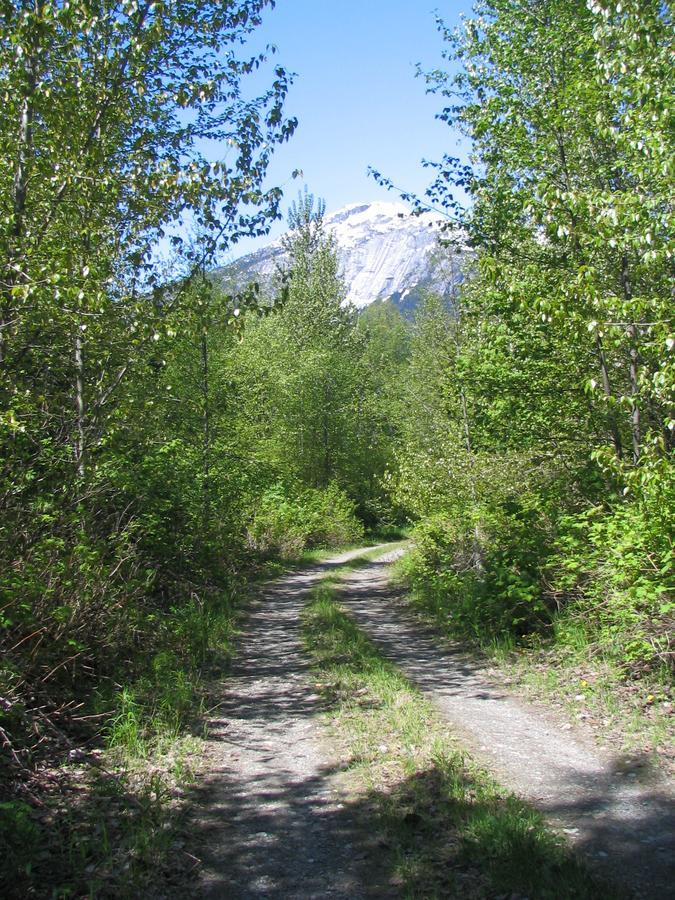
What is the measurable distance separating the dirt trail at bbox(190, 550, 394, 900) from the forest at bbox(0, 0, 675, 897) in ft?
1.48

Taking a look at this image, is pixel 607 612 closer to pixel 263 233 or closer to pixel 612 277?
pixel 612 277

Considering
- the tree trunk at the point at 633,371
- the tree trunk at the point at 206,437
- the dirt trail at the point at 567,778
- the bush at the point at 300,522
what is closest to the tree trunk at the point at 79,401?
the tree trunk at the point at 206,437

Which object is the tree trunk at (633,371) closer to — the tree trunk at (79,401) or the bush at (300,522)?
the tree trunk at (79,401)

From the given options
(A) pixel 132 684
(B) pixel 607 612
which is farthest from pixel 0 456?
(B) pixel 607 612

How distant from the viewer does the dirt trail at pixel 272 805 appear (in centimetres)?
397

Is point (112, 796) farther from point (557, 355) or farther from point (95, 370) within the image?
point (557, 355)

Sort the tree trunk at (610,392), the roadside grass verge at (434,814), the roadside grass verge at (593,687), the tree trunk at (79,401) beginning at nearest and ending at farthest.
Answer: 1. the roadside grass verge at (434,814)
2. the roadside grass verge at (593,687)
3. the tree trunk at (79,401)
4. the tree trunk at (610,392)

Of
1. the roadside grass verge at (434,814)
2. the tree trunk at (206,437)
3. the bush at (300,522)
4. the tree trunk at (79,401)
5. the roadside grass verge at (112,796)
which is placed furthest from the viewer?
the bush at (300,522)

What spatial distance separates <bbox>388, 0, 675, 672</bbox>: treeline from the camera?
23.8 feet

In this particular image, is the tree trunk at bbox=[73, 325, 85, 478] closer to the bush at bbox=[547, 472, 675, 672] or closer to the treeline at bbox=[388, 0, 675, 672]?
the treeline at bbox=[388, 0, 675, 672]

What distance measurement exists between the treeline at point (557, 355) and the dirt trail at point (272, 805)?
3.85 m

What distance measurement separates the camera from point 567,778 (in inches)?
203

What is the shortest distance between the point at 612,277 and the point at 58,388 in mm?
8896

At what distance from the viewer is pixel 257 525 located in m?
22.2
